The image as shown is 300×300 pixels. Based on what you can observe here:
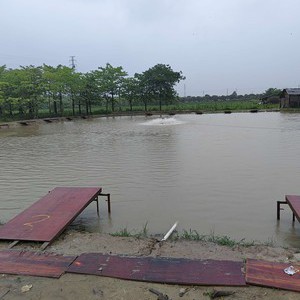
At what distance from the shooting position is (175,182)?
8086mm

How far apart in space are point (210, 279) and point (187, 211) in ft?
9.18

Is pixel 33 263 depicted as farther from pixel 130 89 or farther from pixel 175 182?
pixel 130 89

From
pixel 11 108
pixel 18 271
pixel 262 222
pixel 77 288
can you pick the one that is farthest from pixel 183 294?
pixel 11 108

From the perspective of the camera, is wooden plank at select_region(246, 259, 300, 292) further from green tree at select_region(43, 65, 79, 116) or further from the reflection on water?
green tree at select_region(43, 65, 79, 116)

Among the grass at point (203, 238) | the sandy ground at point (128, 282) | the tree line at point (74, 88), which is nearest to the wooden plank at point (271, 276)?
the sandy ground at point (128, 282)

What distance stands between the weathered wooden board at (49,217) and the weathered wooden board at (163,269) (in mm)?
983

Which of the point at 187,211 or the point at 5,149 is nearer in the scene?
the point at 187,211

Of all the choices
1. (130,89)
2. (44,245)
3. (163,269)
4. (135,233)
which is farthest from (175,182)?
(130,89)

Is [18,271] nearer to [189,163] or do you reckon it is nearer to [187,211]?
[187,211]

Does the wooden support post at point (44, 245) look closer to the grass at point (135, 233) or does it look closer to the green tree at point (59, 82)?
the grass at point (135, 233)

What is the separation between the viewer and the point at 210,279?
129 inches

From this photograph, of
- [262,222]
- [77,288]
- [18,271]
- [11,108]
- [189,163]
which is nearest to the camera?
[77,288]

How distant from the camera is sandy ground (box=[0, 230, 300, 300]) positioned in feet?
10.1

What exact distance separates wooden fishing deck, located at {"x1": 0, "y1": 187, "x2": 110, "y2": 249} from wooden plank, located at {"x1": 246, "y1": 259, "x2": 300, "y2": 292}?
247 cm
